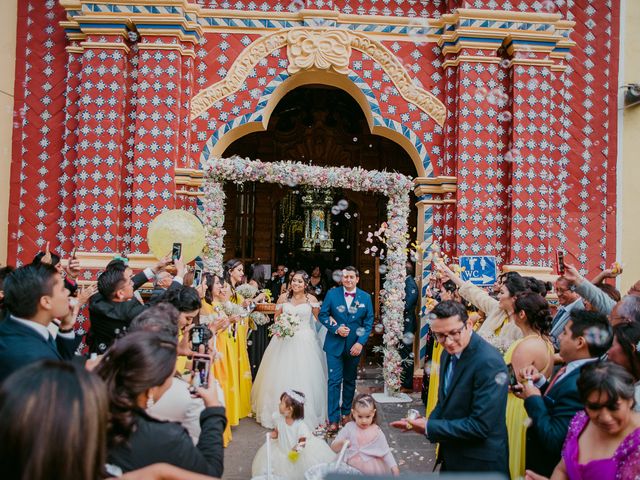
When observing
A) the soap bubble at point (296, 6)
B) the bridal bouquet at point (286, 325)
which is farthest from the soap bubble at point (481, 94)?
the bridal bouquet at point (286, 325)

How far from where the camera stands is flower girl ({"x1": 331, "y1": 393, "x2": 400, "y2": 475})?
436 centimetres

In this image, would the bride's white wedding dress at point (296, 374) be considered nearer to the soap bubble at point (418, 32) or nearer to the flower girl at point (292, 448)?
the flower girl at point (292, 448)

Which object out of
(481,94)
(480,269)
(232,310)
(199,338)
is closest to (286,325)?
(232,310)

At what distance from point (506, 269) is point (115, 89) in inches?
257

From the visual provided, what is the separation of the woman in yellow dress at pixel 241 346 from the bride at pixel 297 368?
5.2 inches

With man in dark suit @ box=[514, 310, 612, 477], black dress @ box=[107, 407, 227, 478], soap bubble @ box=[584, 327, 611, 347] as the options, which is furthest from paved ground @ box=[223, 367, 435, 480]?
black dress @ box=[107, 407, 227, 478]

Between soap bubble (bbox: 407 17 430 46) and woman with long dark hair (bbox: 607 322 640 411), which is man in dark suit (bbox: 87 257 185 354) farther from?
soap bubble (bbox: 407 17 430 46)

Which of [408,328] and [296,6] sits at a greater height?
[296,6]

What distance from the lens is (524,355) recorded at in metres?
3.71

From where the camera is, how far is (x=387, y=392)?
27.2 feet

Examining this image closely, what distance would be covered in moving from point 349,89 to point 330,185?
1.96 m

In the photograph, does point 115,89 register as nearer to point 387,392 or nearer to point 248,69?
point 248,69

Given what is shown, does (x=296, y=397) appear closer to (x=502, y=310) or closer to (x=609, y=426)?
(x=502, y=310)

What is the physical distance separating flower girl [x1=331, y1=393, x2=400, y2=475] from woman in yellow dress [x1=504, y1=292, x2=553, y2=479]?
3.16 feet
